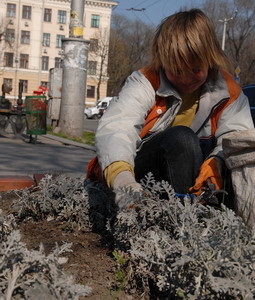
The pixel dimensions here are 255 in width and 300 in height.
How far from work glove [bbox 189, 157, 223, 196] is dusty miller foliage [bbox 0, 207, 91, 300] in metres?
1.02

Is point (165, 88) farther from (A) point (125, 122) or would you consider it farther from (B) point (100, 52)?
(B) point (100, 52)

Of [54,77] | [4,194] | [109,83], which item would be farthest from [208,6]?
[4,194]

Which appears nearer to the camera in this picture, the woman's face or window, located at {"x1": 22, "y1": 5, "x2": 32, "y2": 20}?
the woman's face

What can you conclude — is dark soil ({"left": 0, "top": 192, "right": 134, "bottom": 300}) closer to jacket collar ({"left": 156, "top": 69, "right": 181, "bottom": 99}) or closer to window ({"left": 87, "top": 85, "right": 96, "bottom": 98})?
jacket collar ({"left": 156, "top": 69, "right": 181, "bottom": 99})

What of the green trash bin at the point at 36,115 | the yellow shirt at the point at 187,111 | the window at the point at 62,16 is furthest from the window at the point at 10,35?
the yellow shirt at the point at 187,111

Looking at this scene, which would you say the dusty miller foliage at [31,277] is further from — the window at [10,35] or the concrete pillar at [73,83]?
the window at [10,35]

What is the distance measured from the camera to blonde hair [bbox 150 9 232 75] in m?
2.45

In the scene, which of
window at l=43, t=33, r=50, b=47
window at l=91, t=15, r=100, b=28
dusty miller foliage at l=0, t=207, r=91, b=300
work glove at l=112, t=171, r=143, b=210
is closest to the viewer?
dusty miller foliage at l=0, t=207, r=91, b=300

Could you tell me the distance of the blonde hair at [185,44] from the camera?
96.6 inches

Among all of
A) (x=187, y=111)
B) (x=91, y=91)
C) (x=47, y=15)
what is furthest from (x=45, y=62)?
(x=187, y=111)

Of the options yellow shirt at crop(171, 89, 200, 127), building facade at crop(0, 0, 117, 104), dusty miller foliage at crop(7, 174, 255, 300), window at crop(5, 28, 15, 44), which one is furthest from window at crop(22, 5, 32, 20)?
dusty miller foliage at crop(7, 174, 255, 300)

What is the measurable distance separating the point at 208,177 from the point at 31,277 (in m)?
1.18

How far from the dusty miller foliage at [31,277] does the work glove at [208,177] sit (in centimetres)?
102

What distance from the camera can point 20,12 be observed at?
6366 centimetres
